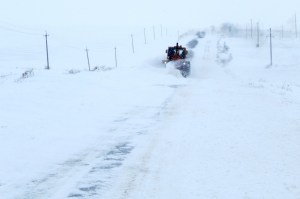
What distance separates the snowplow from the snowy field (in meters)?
14.6

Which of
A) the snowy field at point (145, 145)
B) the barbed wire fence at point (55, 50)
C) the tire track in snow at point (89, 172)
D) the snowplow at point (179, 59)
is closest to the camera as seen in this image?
the tire track in snow at point (89, 172)

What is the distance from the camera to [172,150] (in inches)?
344

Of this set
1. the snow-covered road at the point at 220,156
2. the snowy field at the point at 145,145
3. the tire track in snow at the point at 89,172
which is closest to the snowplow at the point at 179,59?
the snowy field at the point at 145,145

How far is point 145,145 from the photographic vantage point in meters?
9.22

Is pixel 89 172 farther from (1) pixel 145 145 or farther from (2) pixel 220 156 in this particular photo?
(2) pixel 220 156

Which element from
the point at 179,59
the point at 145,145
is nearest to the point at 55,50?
the point at 179,59

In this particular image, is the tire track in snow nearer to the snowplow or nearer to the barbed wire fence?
the snowplow

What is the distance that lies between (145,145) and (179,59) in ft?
83.8

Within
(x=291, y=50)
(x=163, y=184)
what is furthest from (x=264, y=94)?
(x=291, y=50)

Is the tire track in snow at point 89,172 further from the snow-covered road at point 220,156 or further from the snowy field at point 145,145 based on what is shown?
the snow-covered road at point 220,156

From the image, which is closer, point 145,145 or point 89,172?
point 89,172

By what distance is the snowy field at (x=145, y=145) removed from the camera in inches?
256

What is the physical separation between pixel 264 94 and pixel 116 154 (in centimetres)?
1129

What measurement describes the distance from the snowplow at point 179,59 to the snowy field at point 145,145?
1459cm
